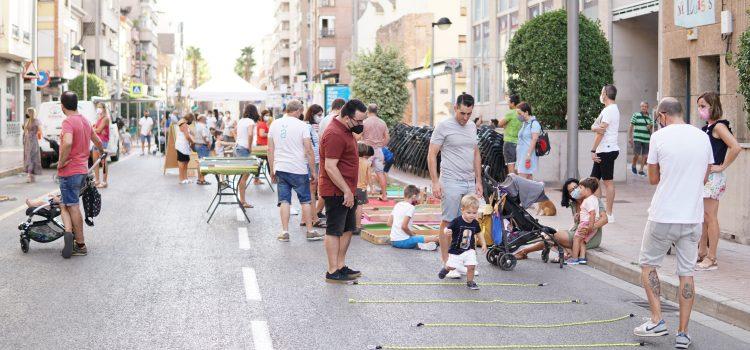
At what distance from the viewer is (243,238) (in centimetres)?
1287

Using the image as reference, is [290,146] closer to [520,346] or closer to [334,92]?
[520,346]

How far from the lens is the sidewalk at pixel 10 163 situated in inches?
1014

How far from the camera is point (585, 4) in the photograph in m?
27.1

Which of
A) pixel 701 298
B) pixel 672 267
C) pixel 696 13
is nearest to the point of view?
pixel 701 298

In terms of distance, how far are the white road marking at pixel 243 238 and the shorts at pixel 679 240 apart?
600cm

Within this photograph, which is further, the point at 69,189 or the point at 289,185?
the point at 289,185

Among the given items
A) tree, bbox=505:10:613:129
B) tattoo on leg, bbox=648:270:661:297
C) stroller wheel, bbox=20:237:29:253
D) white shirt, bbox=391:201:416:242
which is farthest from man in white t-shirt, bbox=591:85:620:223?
stroller wheel, bbox=20:237:29:253

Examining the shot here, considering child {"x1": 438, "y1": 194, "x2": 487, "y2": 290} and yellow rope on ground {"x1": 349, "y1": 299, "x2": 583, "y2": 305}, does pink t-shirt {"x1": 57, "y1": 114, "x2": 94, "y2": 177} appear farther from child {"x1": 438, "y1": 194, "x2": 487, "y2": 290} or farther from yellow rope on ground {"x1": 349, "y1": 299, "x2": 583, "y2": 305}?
child {"x1": 438, "y1": 194, "x2": 487, "y2": 290}

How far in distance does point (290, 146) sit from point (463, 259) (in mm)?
4111

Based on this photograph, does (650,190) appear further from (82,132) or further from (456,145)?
(82,132)

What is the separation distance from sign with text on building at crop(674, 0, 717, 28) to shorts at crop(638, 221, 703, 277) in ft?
31.1

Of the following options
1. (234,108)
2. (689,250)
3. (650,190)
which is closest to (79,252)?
(689,250)

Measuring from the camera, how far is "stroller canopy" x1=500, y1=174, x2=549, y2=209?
10.6m

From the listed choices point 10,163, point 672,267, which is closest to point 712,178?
point 672,267
